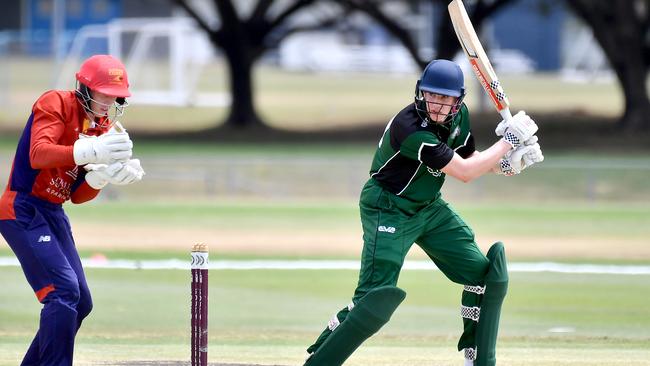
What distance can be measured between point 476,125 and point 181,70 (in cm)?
1207

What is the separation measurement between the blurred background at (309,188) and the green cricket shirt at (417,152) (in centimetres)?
155

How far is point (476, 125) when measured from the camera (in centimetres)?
3038

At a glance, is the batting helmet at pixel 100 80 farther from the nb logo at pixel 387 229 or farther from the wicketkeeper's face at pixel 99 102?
the nb logo at pixel 387 229

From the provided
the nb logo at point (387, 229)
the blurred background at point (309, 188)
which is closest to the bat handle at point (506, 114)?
the nb logo at point (387, 229)

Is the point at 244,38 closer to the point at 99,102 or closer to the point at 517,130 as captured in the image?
the point at 99,102

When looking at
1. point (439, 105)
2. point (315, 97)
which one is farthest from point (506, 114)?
point (315, 97)

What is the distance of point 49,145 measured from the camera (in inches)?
259

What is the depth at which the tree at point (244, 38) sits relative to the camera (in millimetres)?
30453

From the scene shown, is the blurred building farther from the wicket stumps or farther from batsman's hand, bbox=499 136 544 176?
the wicket stumps

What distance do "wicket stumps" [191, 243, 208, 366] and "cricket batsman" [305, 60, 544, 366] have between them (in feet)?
2.11

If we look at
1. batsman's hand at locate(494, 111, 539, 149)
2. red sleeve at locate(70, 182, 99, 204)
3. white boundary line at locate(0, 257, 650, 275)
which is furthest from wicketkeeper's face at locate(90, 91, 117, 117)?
white boundary line at locate(0, 257, 650, 275)

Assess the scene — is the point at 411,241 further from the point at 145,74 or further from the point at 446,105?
the point at 145,74

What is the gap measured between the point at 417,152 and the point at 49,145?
2055mm

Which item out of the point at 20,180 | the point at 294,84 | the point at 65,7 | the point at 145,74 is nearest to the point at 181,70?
the point at 145,74
